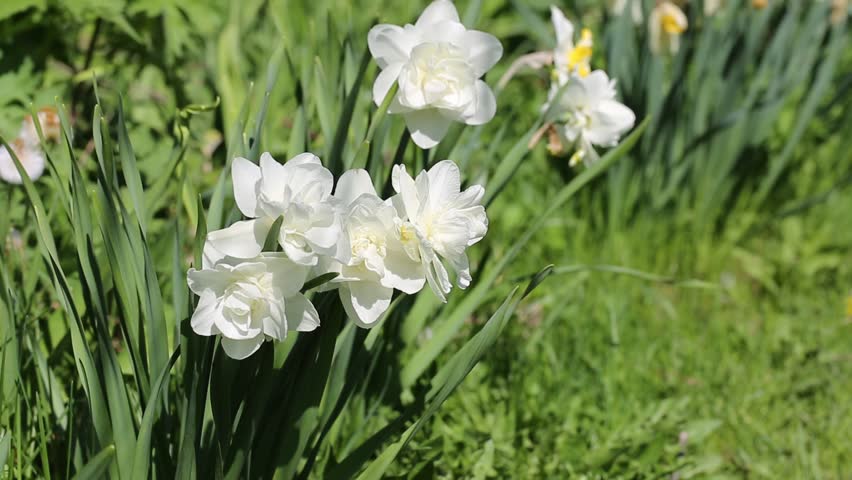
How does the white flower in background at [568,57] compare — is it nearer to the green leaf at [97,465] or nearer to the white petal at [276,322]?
the white petal at [276,322]

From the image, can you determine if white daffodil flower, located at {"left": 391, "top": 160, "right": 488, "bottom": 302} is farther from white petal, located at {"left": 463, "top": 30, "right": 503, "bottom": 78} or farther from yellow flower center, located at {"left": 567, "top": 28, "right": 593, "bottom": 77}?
yellow flower center, located at {"left": 567, "top": 28, "right": 593, "bottom": 77}

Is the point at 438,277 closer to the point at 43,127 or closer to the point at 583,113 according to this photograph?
the point at 583,113

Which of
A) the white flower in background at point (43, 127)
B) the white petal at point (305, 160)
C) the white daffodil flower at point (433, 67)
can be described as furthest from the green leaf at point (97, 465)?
the white flower in background at point (43, 127)

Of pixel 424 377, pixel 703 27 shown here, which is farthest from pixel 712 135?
pixel 424 377

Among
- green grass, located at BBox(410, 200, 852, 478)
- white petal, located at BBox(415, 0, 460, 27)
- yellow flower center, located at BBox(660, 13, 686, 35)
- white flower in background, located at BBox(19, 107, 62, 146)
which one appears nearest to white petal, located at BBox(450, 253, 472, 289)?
white petal, located at BBox(415, 0, 460, 27)

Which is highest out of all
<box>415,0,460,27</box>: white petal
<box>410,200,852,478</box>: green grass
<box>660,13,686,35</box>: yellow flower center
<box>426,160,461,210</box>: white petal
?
<box>415,0,460,27</box>: white petal

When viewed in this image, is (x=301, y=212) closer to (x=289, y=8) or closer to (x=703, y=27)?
(x=703, y=27)
